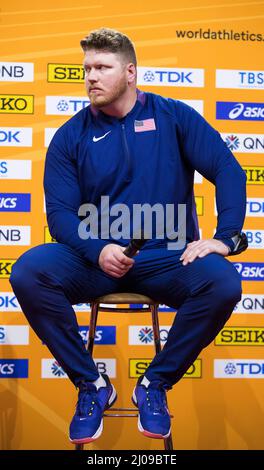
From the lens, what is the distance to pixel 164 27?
344 centimetres

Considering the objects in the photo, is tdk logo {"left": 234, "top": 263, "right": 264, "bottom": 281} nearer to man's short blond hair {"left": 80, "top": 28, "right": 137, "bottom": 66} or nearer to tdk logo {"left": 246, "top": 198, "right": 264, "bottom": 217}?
tdk logo {"left": 246, "top": 198, "right": 264, "bottom": 217}

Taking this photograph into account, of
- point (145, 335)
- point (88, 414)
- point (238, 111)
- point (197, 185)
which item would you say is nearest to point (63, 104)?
point (197, 185)

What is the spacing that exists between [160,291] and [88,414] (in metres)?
0.48

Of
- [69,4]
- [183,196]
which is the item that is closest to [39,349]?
[183,196]

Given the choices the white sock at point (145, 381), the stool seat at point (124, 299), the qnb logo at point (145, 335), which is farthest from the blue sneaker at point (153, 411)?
the qnb logo at point (145, 335)

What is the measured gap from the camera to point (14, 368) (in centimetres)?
334

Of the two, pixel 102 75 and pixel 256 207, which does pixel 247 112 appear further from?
pixel 102 75

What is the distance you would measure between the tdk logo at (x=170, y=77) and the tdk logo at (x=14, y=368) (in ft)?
5.13

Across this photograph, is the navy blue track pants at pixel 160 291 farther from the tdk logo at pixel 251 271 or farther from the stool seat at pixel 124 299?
the tdk logo at pixel 251 271

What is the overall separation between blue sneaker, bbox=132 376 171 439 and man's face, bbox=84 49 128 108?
105 cm

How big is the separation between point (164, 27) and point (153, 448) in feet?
7.12

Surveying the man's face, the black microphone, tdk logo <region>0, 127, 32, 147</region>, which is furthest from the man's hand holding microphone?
tdk logo <region>0, 127, 32, 147</region>

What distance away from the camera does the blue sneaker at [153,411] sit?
2113 mm
